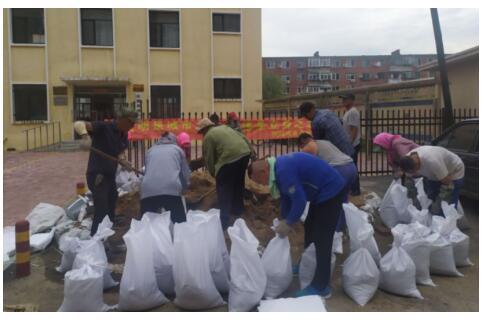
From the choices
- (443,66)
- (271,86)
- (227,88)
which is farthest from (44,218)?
(271,86)

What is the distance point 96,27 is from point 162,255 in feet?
58.6

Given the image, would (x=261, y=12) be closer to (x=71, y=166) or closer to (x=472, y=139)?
(x=71, y=166)

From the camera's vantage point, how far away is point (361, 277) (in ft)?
12.2

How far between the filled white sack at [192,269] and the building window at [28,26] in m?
18.3

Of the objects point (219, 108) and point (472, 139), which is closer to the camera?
point (472, 139)

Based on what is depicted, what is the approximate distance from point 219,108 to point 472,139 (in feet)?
48.3

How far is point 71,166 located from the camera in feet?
43.5

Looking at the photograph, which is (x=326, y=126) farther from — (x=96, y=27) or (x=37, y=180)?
(x=96, y=27)

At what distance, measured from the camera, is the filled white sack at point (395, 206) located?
558 cm

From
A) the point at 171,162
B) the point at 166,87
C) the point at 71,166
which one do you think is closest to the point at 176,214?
the point at 171,162

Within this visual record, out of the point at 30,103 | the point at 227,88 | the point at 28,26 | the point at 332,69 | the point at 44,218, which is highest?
the point at 332,69

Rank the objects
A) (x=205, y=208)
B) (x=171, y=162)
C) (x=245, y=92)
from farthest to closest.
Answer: (x=245, y=92), (x=205, y=208), (x=171, y=162)

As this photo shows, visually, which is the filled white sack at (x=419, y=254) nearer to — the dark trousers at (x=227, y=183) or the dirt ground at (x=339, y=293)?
the dirt ground at (x=339, y=293)

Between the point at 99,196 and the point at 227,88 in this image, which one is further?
the point at 227,88
